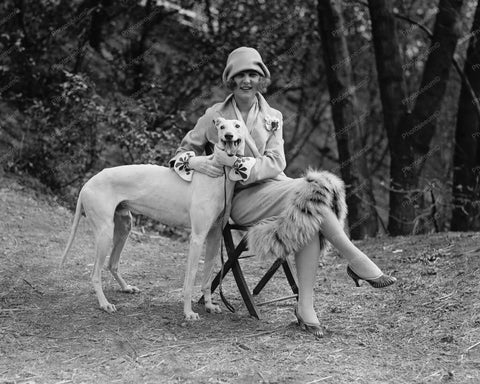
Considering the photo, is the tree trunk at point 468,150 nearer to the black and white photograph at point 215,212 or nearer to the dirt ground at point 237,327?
the black and white photograph at point 215,212

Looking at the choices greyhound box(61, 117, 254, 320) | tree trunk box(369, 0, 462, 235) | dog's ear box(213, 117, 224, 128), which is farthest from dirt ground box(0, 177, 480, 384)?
tree trunk box(369, 0, 462, 235)

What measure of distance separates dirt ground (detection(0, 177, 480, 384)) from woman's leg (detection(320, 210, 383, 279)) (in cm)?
38

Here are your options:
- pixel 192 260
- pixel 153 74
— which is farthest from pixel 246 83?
pixel 153 74

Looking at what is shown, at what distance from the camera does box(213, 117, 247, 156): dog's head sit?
3910 millimetres

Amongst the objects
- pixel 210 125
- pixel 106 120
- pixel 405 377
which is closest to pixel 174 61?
pixel 106 120

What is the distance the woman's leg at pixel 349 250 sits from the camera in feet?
12.7

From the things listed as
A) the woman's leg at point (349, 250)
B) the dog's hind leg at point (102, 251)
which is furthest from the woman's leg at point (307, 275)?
the dog's hind leg at point (102, 251)

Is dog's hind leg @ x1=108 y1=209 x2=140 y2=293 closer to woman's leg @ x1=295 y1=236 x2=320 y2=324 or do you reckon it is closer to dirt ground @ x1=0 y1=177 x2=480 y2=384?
dirt ground @ x1=0 y1=177 x2=480 y2=384

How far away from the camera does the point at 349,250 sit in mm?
3877

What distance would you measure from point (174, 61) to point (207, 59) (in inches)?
24.1

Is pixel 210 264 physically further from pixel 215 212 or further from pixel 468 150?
pixel 468 150

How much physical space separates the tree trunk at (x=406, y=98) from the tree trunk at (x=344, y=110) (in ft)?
1.17

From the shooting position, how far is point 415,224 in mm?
7207

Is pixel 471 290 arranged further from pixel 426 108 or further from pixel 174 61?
pixel 174 61
